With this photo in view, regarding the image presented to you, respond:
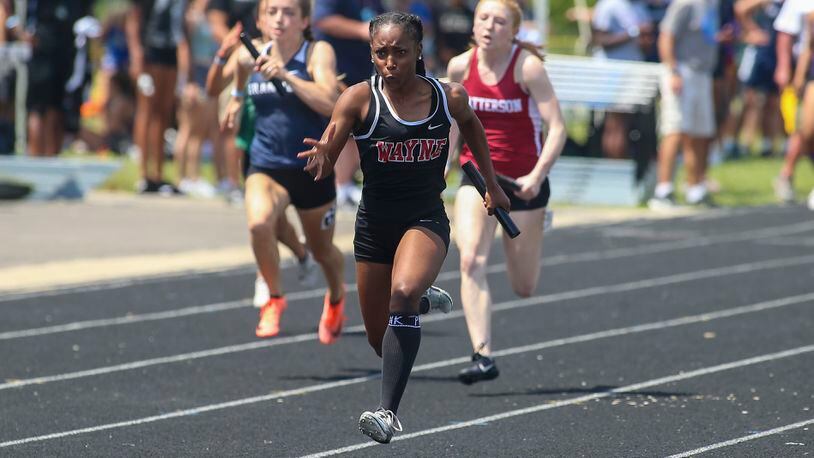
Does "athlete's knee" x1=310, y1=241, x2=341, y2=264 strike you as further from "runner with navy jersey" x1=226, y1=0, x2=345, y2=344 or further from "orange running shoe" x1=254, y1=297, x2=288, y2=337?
"orange running shoe" x1=254, y1=297, x2=288, y2=337

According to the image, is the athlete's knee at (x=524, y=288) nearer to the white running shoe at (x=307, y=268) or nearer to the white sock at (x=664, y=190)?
the white running shoe at (x=307, y=268)

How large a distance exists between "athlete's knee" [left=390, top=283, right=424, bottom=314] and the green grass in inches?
422

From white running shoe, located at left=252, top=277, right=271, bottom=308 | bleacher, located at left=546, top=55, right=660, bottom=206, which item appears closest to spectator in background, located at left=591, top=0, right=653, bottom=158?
bleacher, located at left=546, top=55, right=660, bottom=206

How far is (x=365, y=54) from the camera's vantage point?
14578 mm

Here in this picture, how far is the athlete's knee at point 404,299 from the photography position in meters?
6.48

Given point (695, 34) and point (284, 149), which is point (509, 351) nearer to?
point (284, 149)

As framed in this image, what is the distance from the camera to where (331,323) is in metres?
9.05

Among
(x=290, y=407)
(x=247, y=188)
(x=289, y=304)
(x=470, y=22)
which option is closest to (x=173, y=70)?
(x=470, y=22)

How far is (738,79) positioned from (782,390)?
55.9 feet

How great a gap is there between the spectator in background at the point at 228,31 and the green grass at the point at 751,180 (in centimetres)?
497

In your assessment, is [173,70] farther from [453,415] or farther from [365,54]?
[453,415]

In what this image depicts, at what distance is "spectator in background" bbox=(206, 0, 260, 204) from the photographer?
14.8m

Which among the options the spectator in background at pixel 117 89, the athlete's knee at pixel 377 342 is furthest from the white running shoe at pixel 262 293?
the spectator in background at pixel 117 89

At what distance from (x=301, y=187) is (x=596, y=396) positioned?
207 centimetres
